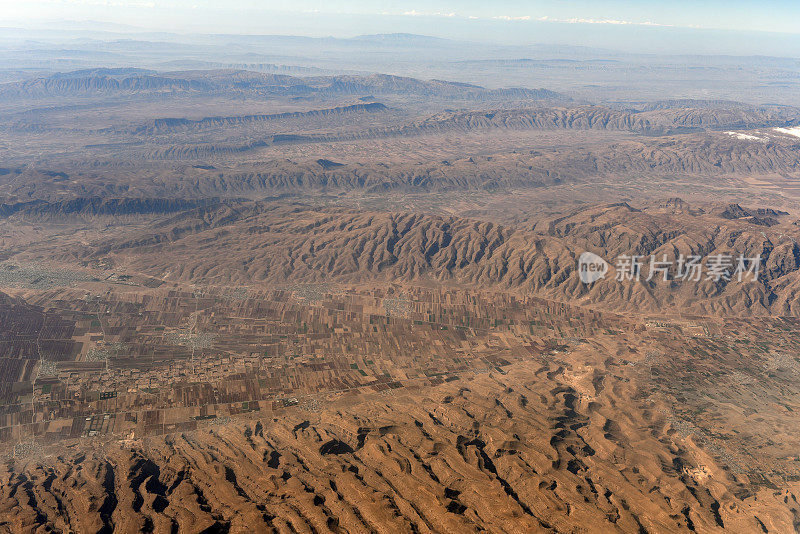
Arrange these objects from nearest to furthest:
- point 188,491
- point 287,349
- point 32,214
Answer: point 188,491 → point 287,349 → point 32,214

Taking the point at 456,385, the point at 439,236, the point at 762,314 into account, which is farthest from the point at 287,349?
the point at 762,314

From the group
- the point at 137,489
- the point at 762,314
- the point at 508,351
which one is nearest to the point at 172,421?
the point at 137,489

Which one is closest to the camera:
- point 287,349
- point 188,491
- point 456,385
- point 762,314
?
point 188,491

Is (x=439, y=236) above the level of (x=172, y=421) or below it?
above

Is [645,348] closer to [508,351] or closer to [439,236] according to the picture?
[508,351]

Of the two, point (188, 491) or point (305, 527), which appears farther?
point (188, 491)

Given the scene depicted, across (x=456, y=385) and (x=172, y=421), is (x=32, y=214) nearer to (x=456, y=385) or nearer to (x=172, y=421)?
(x=172, y=421)

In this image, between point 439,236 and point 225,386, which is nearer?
point 225,386

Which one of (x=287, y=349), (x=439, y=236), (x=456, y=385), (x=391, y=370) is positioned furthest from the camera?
(x=439, y=236)

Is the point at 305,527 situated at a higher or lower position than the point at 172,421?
higher
